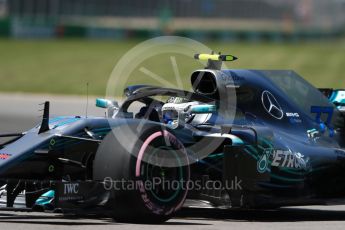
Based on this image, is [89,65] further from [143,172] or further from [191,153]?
[143,172]

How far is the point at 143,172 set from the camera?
8133 millimetres

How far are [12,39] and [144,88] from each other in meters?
50.7

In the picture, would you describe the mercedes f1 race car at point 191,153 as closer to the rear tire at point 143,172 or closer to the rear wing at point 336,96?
the rear tire at point 143,172

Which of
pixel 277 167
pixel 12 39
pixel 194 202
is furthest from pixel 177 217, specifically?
pixel 12 39

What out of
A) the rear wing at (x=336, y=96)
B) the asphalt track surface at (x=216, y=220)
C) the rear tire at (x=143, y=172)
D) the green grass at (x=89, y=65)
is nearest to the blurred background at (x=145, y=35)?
the green grass at (x=89, y=65)

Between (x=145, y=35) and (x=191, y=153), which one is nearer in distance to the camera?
(x=191, y=153)

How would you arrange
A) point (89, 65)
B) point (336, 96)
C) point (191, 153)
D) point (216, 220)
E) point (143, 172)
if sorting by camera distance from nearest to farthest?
1. point (143, 172)
2. point (191, 153)
3. point (216, 220)
4. point (336, 96)
5. point (89, 65)

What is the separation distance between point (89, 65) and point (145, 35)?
26043 millimetres

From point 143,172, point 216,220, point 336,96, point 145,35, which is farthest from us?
point 145,35

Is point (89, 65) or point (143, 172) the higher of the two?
point (143, 172)

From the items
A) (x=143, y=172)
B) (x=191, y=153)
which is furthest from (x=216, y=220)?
(x=143, y=172)

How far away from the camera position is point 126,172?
8.01 meters

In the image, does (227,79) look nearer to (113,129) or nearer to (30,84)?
(113,129)

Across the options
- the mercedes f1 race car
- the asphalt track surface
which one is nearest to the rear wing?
Result: the mercedes f1 race car
